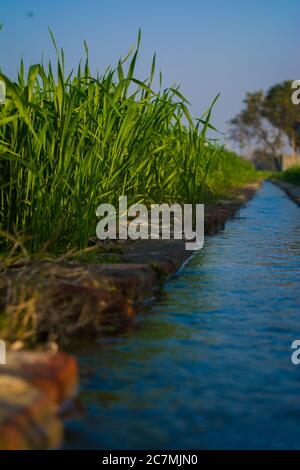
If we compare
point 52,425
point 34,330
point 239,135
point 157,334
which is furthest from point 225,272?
point 239,135

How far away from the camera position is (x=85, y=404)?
1.90m

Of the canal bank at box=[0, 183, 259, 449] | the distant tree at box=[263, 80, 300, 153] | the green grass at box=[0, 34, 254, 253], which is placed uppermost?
the distant tree at box=[263, 80, 300, 153]

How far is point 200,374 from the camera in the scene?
216cm

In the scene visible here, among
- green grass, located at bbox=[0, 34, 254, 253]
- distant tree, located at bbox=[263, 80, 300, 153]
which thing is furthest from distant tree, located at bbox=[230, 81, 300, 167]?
green grass, located at bbox=[0, 34, 254, 253]

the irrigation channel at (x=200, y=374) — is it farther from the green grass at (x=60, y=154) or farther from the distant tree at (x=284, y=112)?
the distant tree at (x=284, y=112)

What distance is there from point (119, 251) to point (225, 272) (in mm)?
555

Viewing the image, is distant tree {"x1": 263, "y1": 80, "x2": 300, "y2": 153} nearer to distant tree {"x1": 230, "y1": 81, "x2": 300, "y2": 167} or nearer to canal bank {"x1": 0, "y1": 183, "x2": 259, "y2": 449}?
distant tree {"x1": 230, "y1": 81, "x2": 300, "y2": 167}

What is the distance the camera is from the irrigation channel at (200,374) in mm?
1740

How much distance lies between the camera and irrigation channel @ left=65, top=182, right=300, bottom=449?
1.74 m

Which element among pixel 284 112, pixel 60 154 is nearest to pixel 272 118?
pixel 284 112

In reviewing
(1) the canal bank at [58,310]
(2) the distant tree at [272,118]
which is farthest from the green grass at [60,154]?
(2) the distant tree at [272,118]

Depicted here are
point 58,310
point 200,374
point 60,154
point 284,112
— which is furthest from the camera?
point 284,112

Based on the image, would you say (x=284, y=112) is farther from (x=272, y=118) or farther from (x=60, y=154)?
(x=60, y=154)

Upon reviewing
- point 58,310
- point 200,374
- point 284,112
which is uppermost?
point 284,112
